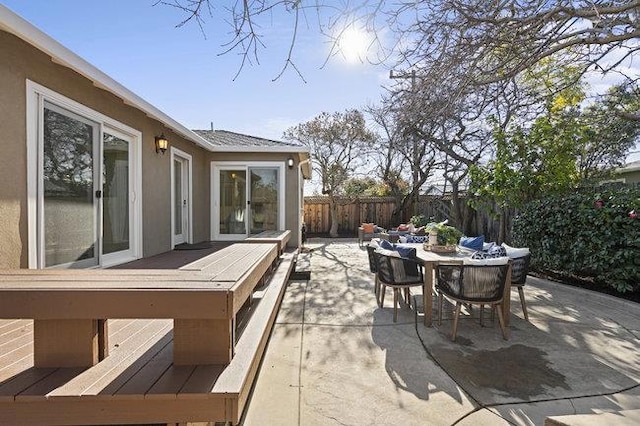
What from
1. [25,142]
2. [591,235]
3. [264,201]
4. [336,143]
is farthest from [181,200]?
[336,143]

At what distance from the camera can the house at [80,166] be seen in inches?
112

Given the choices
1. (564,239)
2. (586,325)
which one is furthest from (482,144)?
(586,325)

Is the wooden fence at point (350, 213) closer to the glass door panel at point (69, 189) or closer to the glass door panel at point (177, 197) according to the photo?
the glass door panel at point (177, 197)

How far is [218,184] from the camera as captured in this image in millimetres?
8039

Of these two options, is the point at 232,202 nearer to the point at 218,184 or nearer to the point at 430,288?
the point at 218,184

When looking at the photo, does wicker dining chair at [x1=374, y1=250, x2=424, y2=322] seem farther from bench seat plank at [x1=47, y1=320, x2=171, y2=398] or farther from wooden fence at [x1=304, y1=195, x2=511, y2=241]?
wooden fence at [x1=304, y1=195, x2=511, y2=241]

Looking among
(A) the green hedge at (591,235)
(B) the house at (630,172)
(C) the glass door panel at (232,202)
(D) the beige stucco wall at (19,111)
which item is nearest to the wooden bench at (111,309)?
(D) the beige stucco wall at (19,111)

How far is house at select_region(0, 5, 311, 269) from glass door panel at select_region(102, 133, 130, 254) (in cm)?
1

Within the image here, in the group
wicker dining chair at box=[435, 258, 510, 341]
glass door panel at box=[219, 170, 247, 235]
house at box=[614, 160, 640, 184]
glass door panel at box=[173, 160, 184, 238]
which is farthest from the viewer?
house at box=[614, 160, 640, 184]

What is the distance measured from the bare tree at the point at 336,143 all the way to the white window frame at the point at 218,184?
7.45 metres

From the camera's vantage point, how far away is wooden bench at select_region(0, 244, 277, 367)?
1.53m

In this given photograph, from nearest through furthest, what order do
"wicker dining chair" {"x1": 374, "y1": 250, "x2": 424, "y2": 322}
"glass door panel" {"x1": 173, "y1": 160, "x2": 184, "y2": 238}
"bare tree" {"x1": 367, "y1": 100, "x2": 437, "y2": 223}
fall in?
"wicker dining chair" {"x1": 374, "y1": 250, "x2": 424, "y2": 322}
"glass door panel" {"x1": 173, "y1": 160, "x2": 184, "y2": 238}
"bare tree" {"x1": 367, "y1": 100, "x2": 437, "y2": 223}

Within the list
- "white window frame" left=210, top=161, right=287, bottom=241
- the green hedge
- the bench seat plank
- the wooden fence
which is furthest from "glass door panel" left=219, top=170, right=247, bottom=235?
the wooden fence

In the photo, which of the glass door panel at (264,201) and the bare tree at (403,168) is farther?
the bare tree at (403,168)
